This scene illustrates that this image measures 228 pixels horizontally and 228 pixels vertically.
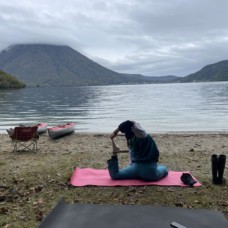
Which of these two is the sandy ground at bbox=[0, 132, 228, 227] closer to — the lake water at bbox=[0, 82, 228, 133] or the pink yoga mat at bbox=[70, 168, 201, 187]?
the pink yoga mat at bbox=[70, 168, 201, 187]

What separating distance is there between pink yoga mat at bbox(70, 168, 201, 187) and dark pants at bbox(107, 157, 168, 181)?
0.12 meters

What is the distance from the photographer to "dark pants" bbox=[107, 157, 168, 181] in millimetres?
8531

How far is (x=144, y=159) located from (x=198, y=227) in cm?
344

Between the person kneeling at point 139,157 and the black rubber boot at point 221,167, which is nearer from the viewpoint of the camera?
the person kneeling at point 139,157

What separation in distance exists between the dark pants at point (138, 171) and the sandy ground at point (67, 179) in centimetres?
53

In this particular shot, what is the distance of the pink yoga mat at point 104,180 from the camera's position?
8.45 m

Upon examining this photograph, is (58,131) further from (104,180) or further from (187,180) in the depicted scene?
(187,180)

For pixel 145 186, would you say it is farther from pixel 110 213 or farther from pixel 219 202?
pixel 110 213

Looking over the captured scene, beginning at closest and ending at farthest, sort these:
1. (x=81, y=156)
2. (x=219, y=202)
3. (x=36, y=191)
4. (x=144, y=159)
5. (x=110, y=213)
Result: (x=110, y=213) < (x=219, y=202) < (x=36, y=191) < (x=144, y=159) < (x=81, y=156)

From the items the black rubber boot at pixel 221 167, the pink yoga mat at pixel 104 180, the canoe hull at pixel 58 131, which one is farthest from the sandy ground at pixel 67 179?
the canoe hull at pixel 58 131

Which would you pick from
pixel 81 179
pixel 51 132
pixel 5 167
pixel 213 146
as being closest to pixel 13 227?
pixel 81 179

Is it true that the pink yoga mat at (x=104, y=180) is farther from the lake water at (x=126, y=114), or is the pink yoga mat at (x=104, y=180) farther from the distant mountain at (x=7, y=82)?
the distant mountain at (x=7, y=82)

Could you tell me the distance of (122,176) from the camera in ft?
28.6

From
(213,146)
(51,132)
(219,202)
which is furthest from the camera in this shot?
(51,132)
